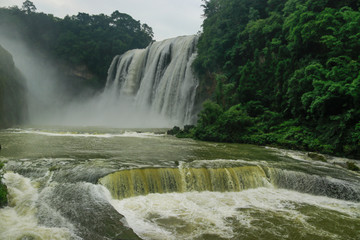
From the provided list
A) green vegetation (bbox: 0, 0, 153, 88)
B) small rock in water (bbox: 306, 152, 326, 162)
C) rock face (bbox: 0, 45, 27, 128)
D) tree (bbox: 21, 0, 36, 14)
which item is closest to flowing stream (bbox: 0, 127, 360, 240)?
small rock in water (bbox: 306, 152, 326, 162)

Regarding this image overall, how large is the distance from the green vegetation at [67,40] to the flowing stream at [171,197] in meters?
35.7

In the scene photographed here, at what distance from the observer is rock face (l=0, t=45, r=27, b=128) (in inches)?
818

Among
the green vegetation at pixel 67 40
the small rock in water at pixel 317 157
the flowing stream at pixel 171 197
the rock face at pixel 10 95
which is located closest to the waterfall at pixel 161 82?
the green vegetation at pixel 67 40

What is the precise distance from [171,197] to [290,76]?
43.8ft

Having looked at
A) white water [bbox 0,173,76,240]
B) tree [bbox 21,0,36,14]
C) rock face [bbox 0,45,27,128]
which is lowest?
white water [bbox 0,173,76,240]

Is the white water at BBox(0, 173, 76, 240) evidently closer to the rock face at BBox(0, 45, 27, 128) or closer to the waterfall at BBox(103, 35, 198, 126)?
the rock face at BBox(0, 45, 27, 128)

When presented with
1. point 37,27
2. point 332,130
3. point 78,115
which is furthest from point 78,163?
point 37,27

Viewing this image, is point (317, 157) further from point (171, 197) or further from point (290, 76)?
point (171, 197)

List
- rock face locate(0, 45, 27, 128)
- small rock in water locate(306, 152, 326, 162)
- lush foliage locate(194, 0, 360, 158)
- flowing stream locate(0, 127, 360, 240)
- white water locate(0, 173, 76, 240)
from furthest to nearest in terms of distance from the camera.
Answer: rock face locate(0, 45, 27, 128), lush foliage locate(194, 0, 360, 158), small rock in water locate(306, 152, 326, 162), flowing stream locate(0, 127, 360, 240), white water locate(0, 173, 76, 240)

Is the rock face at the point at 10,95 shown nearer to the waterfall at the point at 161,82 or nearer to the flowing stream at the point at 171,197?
the waterfall at the point at 161,82

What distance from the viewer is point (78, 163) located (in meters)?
7.76

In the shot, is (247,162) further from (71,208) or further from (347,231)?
(71,208)

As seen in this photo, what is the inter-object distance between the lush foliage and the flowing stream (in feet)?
12.6

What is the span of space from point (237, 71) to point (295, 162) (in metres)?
13.7
